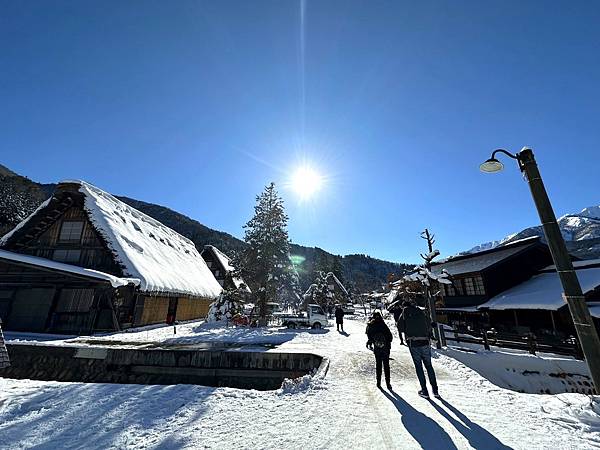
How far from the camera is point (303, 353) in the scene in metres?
9.23

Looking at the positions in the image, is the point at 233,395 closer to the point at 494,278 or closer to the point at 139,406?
the point at 139,406

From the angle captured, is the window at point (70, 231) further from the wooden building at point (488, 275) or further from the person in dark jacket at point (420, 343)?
the wooden building at point (488, 275)

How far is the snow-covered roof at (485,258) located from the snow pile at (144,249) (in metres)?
23.6

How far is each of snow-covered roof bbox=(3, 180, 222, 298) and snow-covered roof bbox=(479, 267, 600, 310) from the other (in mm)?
23183

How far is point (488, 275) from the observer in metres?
21.7

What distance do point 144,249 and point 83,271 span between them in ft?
20.0

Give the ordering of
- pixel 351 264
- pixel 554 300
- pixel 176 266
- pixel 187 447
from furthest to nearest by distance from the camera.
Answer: pixel 351 264
pixel 176 266
pixel 554 300
pixel 187 447

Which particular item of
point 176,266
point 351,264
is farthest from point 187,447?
point 351,264

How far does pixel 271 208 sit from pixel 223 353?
63.9 ft

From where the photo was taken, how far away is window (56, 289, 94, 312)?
16.5 metres

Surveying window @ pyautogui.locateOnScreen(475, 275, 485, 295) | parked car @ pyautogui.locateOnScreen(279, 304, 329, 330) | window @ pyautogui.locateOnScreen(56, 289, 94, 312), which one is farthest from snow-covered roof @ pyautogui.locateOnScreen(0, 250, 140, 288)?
window @ pyautogui.locateOnScreen(475, 275, 485, 295)

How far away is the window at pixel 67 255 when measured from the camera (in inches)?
735

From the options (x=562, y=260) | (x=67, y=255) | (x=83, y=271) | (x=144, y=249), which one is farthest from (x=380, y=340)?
(x=67, y=255)

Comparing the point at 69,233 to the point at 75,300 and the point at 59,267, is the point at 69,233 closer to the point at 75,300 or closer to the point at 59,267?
the point at 75,300
